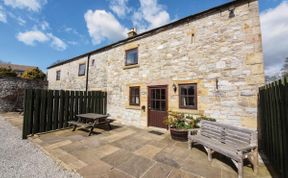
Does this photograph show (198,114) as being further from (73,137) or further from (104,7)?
(104,7)

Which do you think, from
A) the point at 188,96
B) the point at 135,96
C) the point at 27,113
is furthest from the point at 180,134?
the point at 27,113

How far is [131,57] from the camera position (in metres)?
7.79

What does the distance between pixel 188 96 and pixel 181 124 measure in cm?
125

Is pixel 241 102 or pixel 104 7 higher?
pixel 104 7

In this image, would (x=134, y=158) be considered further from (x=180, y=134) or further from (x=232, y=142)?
(x=232, y=142)

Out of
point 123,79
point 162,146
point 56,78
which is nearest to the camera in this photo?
point 162,146

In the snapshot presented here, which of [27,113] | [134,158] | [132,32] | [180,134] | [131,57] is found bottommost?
[134,158]

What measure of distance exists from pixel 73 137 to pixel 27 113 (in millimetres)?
2011

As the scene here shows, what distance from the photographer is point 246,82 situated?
442cm

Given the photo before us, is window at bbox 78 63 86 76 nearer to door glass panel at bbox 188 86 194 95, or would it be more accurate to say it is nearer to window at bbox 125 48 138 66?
window at bbox 125 48 138 66

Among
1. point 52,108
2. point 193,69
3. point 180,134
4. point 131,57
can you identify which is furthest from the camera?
point 131,57

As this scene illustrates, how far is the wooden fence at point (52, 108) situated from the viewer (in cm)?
512

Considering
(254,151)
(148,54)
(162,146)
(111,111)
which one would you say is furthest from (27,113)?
(254,151)

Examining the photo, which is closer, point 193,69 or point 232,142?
point 232,142
